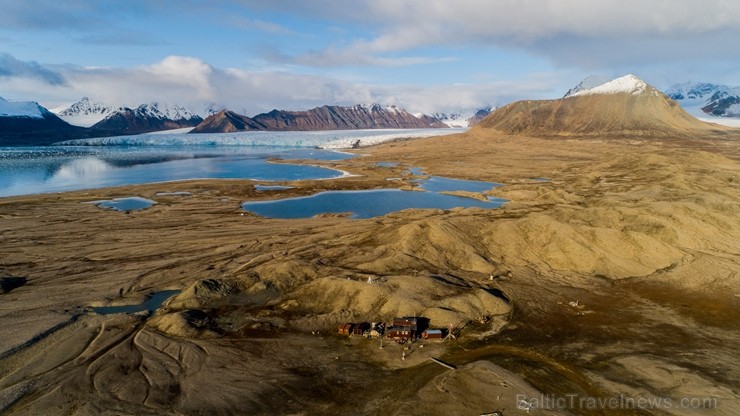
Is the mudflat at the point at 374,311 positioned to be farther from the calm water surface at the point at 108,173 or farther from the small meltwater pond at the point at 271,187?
the calm water surface at the point at 108,173

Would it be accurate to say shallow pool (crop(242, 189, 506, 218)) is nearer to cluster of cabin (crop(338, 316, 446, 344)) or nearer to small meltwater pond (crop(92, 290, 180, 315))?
small meltwater pond (crop(92, 290, 180, 315))

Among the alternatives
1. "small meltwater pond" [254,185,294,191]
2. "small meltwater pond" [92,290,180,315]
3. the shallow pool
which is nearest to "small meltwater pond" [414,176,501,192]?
the shallow pool

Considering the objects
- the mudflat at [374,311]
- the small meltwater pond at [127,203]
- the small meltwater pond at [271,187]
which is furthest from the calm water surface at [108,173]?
the mudflat at [374,311]

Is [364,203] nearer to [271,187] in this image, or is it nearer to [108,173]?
[271,187]

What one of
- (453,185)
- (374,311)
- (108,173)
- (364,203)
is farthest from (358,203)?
(108,173)

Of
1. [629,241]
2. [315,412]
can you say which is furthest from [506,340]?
[629,241]
